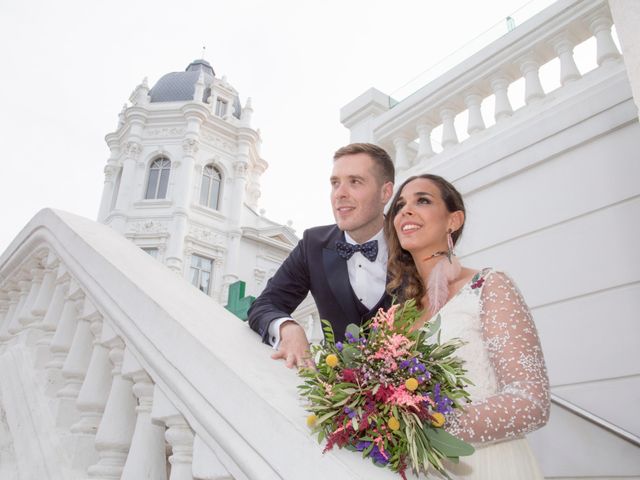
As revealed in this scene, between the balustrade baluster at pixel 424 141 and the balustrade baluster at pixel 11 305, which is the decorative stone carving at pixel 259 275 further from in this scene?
the balustrade baluster at pixel 11 305

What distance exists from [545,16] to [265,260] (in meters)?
19.8

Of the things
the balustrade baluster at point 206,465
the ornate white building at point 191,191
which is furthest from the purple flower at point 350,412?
the ornate white building at point 191,191

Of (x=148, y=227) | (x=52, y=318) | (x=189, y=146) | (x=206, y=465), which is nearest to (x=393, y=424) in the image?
(x=206, y=465)

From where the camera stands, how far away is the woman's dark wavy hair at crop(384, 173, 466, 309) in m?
1.79

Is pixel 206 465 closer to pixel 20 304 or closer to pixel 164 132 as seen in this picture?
pixel 20 304

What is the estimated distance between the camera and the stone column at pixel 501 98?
336cm

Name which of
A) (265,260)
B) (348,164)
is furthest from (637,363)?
(265,260)

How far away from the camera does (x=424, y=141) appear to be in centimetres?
378

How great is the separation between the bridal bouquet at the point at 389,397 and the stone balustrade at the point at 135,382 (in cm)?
4

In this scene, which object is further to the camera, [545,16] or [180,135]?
[180,135]

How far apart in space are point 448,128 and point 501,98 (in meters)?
0.45

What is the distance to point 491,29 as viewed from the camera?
3580 millimetres

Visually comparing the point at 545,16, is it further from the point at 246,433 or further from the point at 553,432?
the point at 246,433

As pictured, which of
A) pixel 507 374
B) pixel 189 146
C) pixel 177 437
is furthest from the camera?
pixel 189 146
